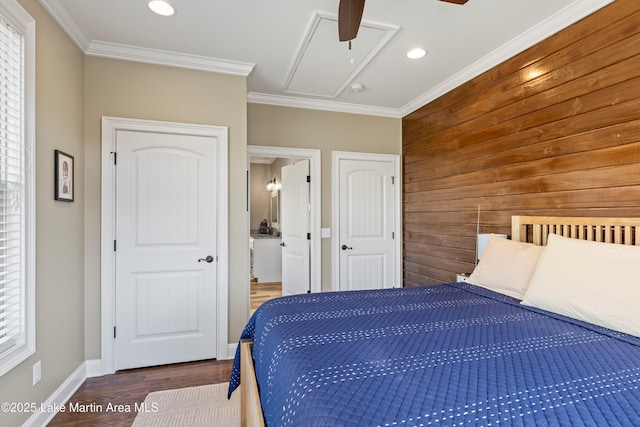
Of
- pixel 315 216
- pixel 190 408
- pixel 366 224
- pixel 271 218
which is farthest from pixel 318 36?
pixel 271 218

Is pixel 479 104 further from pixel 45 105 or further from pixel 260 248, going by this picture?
pixel 260 248

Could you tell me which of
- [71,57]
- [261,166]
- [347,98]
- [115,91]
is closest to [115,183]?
[115,91]

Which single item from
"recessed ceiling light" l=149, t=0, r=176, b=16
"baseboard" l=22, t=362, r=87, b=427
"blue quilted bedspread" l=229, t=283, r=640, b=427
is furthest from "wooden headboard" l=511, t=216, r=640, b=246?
"baseboard" l=22, t=362, r=87, b=427

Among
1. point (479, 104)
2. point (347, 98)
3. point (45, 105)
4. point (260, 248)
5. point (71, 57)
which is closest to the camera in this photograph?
point (45, 105)

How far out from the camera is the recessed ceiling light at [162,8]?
83.7 inches

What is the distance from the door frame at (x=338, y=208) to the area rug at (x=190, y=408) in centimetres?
188

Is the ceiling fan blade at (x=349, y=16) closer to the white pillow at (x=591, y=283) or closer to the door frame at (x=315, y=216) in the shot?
the white pillow at (x=591, y=283)

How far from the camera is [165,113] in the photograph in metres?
2.81

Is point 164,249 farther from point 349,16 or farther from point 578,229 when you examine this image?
point 578,229

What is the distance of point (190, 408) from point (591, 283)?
246 cm

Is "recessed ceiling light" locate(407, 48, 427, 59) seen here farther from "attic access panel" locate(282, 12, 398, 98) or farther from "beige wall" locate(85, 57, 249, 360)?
"beige wall" locate(85, 57, 249, 360)

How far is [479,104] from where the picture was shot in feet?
9.59

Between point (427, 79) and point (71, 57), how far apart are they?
3023 millimetres

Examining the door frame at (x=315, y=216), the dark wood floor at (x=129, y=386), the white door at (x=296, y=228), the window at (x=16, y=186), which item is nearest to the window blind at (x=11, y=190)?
the window at (x=16, y=186)
